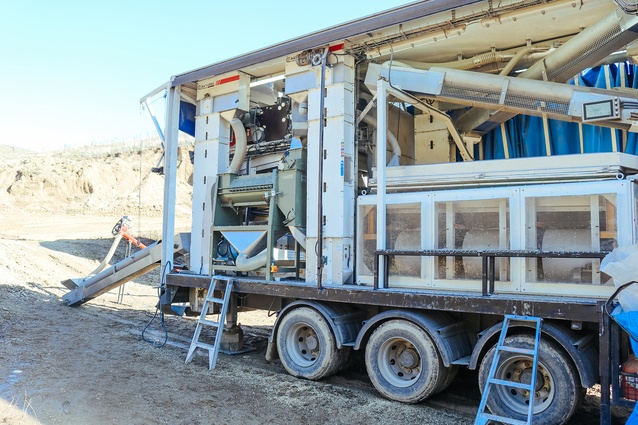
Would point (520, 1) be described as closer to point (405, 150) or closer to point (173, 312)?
point (405, 150)

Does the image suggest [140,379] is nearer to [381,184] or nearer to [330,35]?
[381,184]

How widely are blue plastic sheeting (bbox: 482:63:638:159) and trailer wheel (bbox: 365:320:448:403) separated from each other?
8.77ft

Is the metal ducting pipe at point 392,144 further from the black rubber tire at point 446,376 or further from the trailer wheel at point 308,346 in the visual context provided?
the black rubber tire at point 446,376

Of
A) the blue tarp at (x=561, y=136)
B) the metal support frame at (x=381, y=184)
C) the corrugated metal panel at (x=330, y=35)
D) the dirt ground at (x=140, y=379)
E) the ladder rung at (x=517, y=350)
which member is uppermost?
the corrugated metal panel at (x=330, y=35)

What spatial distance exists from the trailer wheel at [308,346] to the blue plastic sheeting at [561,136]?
9.65ft

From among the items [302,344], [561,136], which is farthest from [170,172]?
[561,136]

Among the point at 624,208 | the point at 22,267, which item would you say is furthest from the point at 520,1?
the point at 22,267

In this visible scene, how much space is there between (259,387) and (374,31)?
406 cm

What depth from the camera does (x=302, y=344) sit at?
253 inches

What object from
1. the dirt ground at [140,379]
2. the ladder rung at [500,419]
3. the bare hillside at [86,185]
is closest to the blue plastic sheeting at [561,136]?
the dirt ground at [140,379]

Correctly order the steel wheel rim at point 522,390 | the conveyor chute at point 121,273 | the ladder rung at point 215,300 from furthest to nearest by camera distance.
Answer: the conveyor chute at point 121,273 < the ladder rung at point 215,300 < the steel wheel rim at point 522,390

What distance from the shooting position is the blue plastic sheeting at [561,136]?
19.3ft

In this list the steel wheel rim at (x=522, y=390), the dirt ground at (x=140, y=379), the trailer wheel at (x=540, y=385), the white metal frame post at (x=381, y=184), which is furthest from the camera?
the white metal frame post at (x=381, y=184)

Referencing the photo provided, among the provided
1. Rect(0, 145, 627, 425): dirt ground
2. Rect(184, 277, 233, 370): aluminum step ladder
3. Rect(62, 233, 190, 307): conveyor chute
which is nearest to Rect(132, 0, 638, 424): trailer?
Rect(184, 277, 233, 370): aluminum step ladder
